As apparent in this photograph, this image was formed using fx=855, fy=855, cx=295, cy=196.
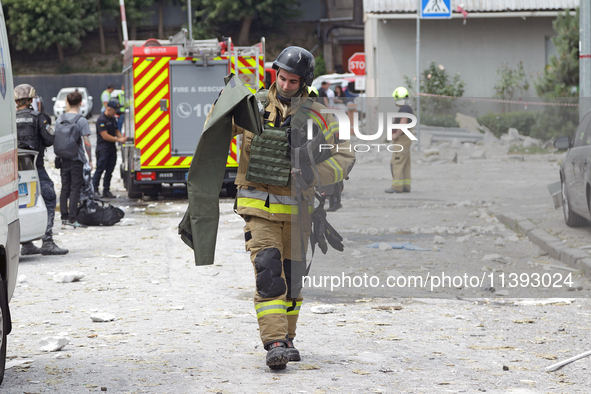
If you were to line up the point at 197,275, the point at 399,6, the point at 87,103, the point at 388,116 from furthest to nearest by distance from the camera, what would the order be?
the point at 87,103 → the point at 399,6 → the point at 197,275 → the point at 388,116

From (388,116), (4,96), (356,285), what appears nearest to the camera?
(4,96)

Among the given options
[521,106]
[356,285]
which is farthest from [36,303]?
[521,106]

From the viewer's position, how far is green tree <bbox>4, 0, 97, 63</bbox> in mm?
44562

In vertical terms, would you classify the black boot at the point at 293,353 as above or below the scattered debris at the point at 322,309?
above

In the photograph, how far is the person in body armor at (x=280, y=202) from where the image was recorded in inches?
188

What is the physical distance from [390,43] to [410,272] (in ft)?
66.2

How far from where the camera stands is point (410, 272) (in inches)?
276

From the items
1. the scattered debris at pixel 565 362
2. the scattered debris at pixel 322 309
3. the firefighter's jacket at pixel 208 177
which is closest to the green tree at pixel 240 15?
the scattered debris at pixel 322 309

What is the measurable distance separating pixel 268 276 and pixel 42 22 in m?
42.9

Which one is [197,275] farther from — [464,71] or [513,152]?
[464,71]

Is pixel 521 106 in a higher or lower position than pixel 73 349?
higher

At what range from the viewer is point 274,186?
487cm

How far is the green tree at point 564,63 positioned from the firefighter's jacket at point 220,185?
14.8 m

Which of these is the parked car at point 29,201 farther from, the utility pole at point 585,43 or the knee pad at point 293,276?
the utility pole at point 585,43
